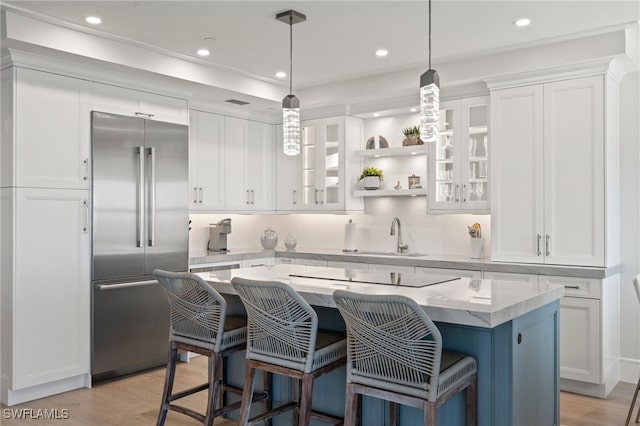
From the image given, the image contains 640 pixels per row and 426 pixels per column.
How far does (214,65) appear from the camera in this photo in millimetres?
4781

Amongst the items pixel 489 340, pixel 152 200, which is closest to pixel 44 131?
pixel 152 200

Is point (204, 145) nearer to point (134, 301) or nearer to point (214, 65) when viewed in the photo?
point (214, 65)

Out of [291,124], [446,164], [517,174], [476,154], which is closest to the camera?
[291,124]

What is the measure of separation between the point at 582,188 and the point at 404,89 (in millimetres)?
1770

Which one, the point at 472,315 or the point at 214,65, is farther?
the point at 214,65

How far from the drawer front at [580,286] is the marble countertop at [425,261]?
0.04m

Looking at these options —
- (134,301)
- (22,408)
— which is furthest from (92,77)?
(22,408)

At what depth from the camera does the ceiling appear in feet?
11.4

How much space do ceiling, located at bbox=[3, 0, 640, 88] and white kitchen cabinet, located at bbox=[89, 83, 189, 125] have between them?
0.47 m

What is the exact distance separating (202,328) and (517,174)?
2789 mm

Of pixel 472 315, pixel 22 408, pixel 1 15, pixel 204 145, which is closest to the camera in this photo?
pixel 472 315

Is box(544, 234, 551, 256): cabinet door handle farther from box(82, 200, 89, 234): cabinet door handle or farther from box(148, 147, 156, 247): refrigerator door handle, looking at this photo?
box(82, 200, 89, 234): cabinet door handle

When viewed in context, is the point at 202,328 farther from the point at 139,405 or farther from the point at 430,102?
the point at 430,102

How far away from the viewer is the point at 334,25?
3832 mm
